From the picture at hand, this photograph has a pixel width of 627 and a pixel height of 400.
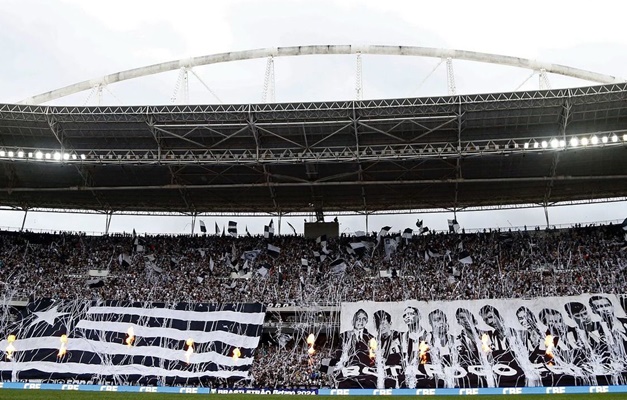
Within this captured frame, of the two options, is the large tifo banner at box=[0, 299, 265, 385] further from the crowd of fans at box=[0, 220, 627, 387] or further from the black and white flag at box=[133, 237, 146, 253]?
the black and white flag at box=[133, 237, 146, 253]

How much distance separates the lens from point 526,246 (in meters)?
42.5

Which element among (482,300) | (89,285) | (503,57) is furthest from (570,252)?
(89,285)

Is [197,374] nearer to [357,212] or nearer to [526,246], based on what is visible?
[357,212]

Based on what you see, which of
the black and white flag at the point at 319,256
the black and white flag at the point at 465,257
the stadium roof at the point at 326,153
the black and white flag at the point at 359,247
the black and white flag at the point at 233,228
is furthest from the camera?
the black and white flag at the point at 233,228

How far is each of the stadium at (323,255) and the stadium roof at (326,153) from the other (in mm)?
175

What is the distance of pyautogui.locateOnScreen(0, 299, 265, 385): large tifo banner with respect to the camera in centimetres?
3262

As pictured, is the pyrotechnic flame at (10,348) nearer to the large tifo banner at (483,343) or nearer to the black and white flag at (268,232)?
the large tifo banner at (483,343)

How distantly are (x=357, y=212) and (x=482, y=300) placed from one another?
15.4 m

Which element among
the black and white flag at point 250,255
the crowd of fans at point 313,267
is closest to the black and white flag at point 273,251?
the crowd of fans at point 313,267

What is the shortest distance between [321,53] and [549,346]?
24.2 m

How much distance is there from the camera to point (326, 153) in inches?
1511

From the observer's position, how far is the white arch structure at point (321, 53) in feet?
126

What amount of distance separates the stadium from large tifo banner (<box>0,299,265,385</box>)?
0.12 metres

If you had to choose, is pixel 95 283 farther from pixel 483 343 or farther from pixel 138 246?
pixel 483 343
